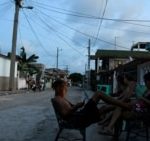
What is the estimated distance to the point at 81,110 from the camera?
9.38 m

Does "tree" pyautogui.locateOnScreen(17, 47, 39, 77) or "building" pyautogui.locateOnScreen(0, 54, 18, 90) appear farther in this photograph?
"tree" pyautogui.locateOnScreen(17, 47, 39, 77)

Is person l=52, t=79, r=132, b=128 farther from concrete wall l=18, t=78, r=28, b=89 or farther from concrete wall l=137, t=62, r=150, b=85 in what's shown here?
concrete wall l=18, t=78, r=28, b=89

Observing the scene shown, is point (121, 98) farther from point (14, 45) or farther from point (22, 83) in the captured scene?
point (22, 83)

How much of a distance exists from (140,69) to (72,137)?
14.2 meters

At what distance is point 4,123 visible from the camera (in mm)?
15156

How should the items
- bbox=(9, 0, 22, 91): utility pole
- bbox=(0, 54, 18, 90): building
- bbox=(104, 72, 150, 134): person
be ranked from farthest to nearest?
bbox=(0, 54, 18, 90): building, bbox=(9, 0, 22, 91): utility pole, bbox=(104, 72, 150, 134): person

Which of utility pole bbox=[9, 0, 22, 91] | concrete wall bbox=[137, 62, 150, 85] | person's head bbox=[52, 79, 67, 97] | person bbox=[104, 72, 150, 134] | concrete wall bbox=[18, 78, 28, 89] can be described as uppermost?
utility pole bbox=[9, 0, 22, 91]

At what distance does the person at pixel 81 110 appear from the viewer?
907 cm

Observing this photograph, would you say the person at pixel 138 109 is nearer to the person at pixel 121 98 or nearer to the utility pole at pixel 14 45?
the person at pixel 121 98

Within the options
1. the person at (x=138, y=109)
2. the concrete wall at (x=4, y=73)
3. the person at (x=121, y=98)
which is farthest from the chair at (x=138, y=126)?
the concrete wall at (x=4, y=73)

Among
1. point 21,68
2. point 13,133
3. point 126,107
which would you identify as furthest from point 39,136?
point 21,68

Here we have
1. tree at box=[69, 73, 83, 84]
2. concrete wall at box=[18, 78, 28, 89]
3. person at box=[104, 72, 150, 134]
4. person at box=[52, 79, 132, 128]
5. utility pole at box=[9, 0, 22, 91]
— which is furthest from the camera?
tree at box=[69, 73, 83, 84]

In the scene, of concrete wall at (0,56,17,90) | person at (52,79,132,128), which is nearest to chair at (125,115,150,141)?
person at (52,79,132,128)

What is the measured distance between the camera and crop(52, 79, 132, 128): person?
29.8 ft
